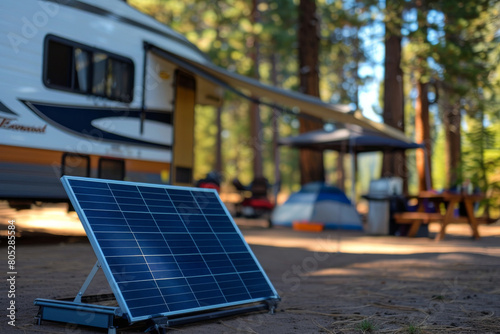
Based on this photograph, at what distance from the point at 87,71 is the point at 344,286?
174 inches

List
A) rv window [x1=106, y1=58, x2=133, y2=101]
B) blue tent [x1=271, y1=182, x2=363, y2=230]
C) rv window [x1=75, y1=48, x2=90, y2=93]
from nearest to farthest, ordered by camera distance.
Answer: rv window [x1=75, y1=48, x2=90, y2=93] → rv window [x1=106, y1=58, x2=133, y2=101] → blue tent [x1=271, y1=182, x2=363, y2=230]

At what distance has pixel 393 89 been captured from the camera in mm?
14922

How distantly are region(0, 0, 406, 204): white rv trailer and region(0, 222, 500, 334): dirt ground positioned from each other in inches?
43.6

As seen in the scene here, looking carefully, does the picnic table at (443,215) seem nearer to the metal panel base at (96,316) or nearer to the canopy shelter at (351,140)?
the canopy shelter at (351,140)

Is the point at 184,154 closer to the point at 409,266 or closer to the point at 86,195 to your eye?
the point at 409,266

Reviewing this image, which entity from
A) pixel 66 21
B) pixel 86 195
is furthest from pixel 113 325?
pixel 66 21

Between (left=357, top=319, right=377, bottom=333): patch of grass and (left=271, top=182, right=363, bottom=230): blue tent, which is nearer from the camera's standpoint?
(left=357, top=319, right=377, bottom=333): patch of grass

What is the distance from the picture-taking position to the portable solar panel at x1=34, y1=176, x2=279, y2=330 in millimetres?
3025

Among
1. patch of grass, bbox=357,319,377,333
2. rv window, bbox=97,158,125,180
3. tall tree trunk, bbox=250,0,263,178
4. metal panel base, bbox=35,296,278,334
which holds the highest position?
tall tree trunk, bbox=250,0,263,178

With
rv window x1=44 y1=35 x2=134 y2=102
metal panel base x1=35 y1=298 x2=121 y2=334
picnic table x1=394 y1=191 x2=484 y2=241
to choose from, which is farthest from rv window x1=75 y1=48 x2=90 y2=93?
picnic table x1=394 y1=191 x2=484 y2=241

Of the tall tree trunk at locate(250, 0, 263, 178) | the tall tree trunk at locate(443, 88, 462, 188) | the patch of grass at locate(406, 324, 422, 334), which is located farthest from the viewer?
the tall tree trunk at locate(250, 0, 263, 178)

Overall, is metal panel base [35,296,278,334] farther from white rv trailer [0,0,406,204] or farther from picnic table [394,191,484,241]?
picnic table [394,191,484,241]

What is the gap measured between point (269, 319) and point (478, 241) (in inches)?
282

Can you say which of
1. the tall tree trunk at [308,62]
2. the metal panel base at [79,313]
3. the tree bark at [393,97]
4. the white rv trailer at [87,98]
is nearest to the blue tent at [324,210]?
the tall tree trunk at [308,62]
